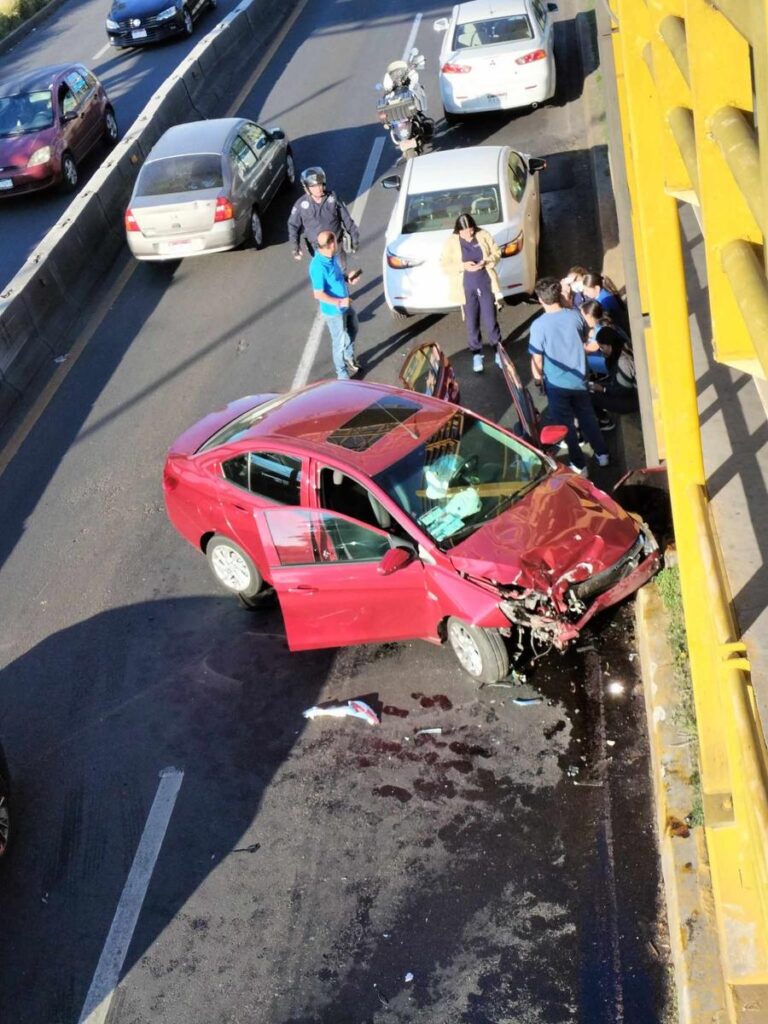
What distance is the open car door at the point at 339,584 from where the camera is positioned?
835 centimetres

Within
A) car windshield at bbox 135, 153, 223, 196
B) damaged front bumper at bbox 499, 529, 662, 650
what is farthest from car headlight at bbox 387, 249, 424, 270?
damaged front bumper at bbox 499, 529, 662, 650

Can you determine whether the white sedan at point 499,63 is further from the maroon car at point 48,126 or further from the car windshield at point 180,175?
the maroon car at point 48,126

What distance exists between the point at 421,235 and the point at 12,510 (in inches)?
200

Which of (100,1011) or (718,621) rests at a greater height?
(718,621)

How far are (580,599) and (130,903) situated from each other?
339 cm

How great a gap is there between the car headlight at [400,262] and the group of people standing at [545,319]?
1.34 feet

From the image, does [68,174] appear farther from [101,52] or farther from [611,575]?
[611,575]

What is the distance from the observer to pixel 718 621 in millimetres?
4910

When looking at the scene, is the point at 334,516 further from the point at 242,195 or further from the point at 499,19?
the point at 499,19

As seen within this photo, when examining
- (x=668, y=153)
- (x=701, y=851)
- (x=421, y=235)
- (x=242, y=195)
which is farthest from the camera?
(x=242, y=195)

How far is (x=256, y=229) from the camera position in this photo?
16438 mm

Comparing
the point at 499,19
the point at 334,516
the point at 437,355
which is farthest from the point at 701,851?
the point at 499,19

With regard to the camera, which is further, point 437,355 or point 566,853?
point 437,355

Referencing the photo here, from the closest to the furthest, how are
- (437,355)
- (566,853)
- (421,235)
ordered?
(566,853) → (437,355) → (421,235)
